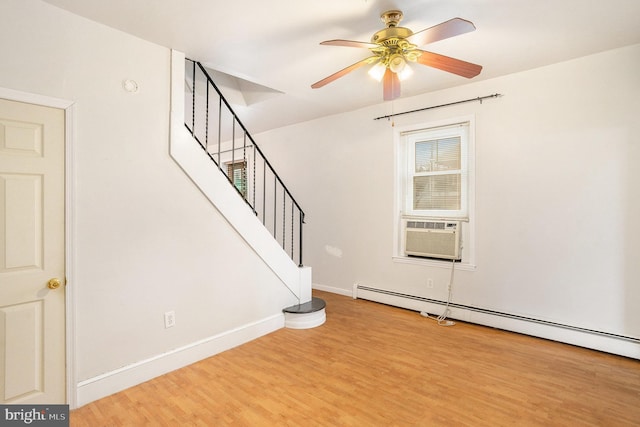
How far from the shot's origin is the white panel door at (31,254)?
6.17 feet

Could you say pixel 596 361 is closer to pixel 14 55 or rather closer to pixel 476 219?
pixel 476 219

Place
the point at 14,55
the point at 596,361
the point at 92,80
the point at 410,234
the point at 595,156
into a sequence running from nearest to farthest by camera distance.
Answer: the point at 14,55 → the point at 92,80 → the point at 596,361 → the point at 595,156 → the point at 410,234

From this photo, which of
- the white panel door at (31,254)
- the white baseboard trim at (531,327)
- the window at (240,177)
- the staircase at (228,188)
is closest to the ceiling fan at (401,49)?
the staircase at (228,188)

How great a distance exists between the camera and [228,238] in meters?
3.04

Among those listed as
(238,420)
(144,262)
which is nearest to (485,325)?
(238,420)

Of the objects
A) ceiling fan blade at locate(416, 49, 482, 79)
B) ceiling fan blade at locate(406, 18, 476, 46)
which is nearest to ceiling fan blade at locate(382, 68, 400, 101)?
ceiling fan blade at locate(416, 49, 482, 79)

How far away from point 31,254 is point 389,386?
2.50m

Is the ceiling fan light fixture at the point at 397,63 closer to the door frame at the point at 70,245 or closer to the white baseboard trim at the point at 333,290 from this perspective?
the door frame at the point at 70,245

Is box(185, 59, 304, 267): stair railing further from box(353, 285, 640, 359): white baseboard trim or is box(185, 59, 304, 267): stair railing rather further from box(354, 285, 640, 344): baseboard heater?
box(353, 285, 640, 359): white baseboard trim

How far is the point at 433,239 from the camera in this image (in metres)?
3.87

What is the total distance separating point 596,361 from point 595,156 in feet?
5.84

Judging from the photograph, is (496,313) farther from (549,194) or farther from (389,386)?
(389,386)

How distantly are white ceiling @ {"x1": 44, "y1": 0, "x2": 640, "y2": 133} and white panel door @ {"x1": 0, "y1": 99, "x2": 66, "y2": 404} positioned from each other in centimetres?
87

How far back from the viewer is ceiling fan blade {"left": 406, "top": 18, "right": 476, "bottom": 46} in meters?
1.78
